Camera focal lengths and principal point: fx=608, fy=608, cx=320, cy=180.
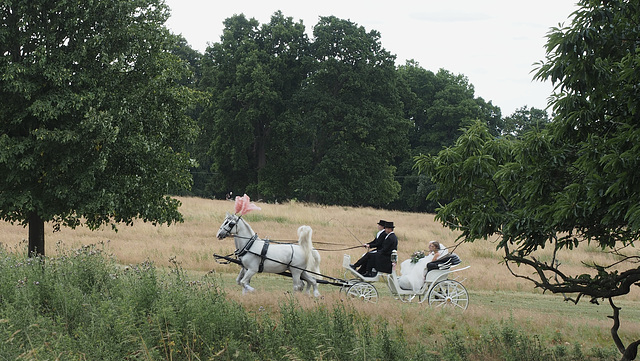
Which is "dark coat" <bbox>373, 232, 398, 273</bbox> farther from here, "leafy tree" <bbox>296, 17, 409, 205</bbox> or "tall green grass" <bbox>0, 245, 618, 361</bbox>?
"leafy tree" <bbox>296, 17, 409, 205</bbox>

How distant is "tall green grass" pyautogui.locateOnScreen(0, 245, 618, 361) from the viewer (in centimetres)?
735

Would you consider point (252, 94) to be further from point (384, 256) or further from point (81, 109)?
point (384, 256)

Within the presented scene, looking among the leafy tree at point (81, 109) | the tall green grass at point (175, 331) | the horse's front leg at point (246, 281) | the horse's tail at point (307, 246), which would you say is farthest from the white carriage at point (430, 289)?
the leafy tree at point (81, 109)

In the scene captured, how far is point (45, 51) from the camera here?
44.5 feet

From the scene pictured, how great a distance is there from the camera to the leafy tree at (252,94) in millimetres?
49594

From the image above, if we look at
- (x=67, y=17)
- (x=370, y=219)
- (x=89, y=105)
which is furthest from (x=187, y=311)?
(x=370, y=219)

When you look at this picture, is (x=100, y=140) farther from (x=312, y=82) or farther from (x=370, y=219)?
(x=312, y=82)

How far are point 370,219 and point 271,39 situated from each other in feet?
73.0

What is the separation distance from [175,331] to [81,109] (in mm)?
8205

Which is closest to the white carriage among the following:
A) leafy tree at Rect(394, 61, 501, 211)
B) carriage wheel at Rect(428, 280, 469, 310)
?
carriage wheel at Rect(428, 280, 469, 310)

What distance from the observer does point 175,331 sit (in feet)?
24.5

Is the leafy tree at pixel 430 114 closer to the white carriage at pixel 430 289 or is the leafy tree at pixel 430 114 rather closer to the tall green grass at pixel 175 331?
the white carriage at pixel 430 289

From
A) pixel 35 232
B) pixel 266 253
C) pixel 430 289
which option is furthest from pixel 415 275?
pixel 35 232

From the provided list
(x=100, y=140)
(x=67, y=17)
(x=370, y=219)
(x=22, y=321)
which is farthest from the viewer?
(x=370, y=219)
